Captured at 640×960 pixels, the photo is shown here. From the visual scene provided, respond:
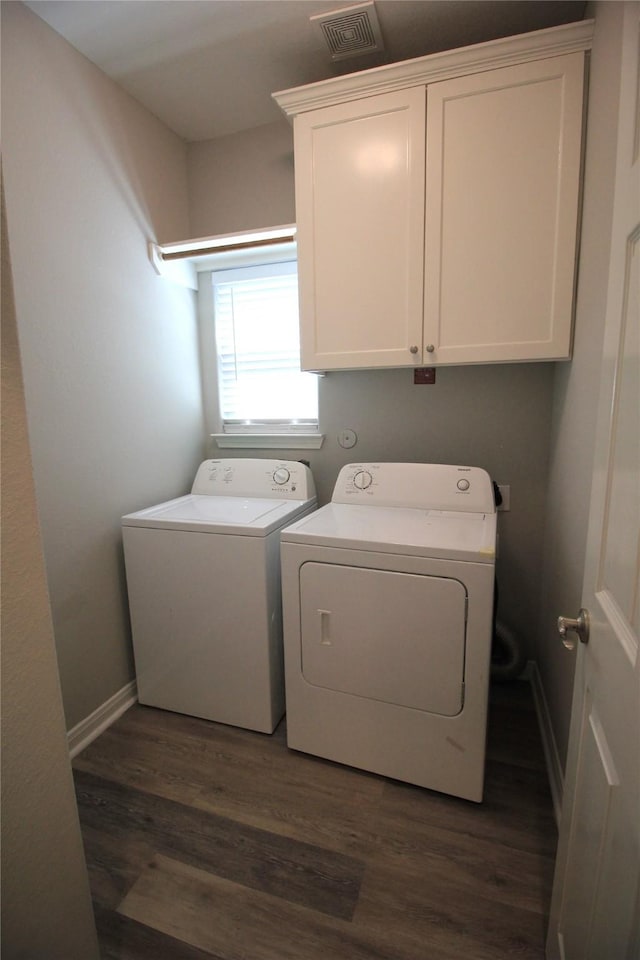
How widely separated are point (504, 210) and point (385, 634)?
1.47m

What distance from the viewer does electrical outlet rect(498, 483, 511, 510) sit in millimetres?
2002

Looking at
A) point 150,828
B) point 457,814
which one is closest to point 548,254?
point 457,814

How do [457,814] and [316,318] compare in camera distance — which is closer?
[457,814]

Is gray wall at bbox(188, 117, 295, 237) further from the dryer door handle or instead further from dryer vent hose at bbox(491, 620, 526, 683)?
dryer vent hose at bbox(491, 620, 526, 683)

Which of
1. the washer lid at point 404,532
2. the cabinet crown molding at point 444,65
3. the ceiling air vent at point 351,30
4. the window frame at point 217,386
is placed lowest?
the washer lid at point 404,532

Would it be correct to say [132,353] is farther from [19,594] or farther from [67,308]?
[19,594]

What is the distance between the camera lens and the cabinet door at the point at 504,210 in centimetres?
143

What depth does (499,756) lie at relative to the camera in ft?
5.47

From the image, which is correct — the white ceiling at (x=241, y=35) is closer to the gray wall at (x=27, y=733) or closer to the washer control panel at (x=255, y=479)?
the gray wall at (x=27, y=733)

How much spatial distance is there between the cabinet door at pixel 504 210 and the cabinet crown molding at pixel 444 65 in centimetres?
3

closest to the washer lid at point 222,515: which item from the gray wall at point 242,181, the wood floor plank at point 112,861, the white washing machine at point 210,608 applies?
the white washing machine at point 210,608

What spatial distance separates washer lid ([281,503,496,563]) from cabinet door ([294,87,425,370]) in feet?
1.94

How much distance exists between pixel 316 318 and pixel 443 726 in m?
1.54

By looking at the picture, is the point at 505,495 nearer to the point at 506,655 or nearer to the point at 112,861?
the point at 506,655
